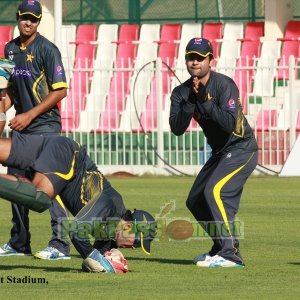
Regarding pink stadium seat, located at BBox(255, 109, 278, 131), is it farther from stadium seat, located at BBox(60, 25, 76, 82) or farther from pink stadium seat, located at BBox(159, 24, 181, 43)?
pink stadium seat, located at BBox(159, 24, 181, 43)

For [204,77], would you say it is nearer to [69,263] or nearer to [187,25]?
[69,263]

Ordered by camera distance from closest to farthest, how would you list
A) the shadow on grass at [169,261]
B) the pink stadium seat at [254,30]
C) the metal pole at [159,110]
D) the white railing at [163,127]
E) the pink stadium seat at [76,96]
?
the shadow on grass at [169,261] < the white railing at [163,127] < the metal pole at [159,110] < the pink stadium seat at [76,96] < the pink stadium seat at [254,30]

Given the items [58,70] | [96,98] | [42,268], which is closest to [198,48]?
[58,70]

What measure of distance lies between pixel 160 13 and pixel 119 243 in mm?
20313

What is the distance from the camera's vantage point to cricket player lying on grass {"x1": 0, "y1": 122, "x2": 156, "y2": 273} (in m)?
10.0

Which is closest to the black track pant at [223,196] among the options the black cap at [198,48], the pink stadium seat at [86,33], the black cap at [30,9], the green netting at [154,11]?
the black cap at [198,48]

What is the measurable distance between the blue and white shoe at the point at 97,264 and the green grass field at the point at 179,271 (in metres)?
0.09

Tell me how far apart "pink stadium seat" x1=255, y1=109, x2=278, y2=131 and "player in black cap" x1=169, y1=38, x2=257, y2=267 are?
1135cm

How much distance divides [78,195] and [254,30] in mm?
17134

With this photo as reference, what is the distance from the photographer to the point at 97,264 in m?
10.5

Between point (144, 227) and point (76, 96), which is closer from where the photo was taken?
point (144, 227)

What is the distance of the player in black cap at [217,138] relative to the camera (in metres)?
11.0

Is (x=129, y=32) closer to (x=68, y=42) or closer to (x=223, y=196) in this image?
(x=68, y=42)

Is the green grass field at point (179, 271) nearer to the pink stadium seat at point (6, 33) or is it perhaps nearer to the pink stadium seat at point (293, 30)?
the pink stadium seat at point (293, 30)
